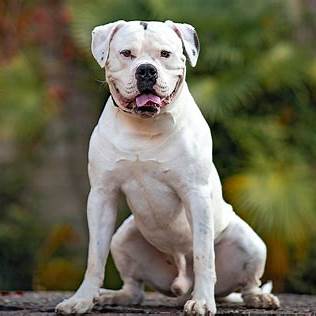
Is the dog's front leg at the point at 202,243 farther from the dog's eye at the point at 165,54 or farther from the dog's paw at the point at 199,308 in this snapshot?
the dog's eye at the point at 165,54

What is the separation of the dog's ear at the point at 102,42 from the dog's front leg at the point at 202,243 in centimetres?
70

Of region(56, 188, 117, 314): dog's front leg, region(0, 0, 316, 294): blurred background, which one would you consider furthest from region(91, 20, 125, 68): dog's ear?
region(0, 0, 316, 294): blurred background

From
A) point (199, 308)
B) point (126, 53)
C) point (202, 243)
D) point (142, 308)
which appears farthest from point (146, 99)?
A: point (142, 308)

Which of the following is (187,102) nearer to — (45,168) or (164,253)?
(164,253)

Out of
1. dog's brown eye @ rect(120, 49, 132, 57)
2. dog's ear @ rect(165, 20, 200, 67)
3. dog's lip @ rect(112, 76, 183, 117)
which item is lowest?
dog's lip @ rect(112, 76, 183, 117)

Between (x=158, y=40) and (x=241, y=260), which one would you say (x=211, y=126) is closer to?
(x=241, y=260)

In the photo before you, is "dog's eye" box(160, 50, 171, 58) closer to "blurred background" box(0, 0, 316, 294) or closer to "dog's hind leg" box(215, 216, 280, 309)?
"dog's hind leg" box(215, 216, 280, 309)

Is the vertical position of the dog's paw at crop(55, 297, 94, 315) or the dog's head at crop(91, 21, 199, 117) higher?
the dog's head at crop(91, 21, 199, 117)

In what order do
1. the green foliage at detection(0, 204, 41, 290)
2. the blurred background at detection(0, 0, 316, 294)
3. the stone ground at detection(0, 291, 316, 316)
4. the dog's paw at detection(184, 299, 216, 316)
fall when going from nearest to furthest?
the dog's paw at detection(184, 299, 216, 316) → the stone ground at detection(0, 291, 316, 316) → the blurred background at detection(0, 0, 316, 294) → the green foliage at detection(0, 204, 41, 290)

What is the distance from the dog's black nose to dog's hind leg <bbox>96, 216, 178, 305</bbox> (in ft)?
3.09

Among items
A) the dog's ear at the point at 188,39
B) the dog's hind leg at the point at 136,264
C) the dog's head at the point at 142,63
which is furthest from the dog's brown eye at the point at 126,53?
the dog's hind leg at the point at 136,264

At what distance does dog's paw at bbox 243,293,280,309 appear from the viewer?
464cm

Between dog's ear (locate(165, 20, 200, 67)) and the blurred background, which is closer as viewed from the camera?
dog's ear (locate(165, 20, 200, 67))

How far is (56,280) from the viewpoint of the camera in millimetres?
8836
